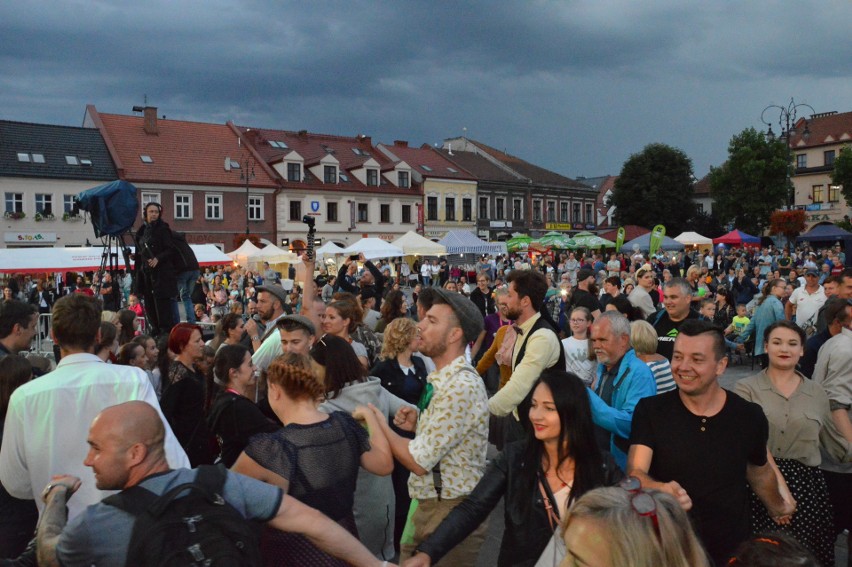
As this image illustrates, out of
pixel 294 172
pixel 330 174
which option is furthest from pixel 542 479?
pixel 330 174

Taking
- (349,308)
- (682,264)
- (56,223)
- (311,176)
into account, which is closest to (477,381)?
(349,308)

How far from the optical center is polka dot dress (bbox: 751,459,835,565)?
358cm

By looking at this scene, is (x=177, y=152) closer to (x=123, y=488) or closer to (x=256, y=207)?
(x=256, y=207)

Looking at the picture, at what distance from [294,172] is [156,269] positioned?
4195cm

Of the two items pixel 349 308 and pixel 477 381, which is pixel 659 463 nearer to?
pixel 477 381

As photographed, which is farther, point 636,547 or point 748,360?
point 748,360

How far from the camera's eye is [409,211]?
55.5 m

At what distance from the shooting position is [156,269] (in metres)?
8.86

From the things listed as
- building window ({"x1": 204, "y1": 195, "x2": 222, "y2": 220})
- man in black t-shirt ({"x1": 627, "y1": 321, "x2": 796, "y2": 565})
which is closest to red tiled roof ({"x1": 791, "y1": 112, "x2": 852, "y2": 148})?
building window ({"x1": 204, "y1": 195, "x2": 222, "y2": 220})

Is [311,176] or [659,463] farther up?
[311,176]

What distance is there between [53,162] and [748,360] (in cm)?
4065

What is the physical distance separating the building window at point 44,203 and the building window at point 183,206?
7091mm

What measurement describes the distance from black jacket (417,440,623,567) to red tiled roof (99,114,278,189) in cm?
4471

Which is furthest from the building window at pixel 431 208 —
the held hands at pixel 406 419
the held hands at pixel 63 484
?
the held hands at pixel 63 484
